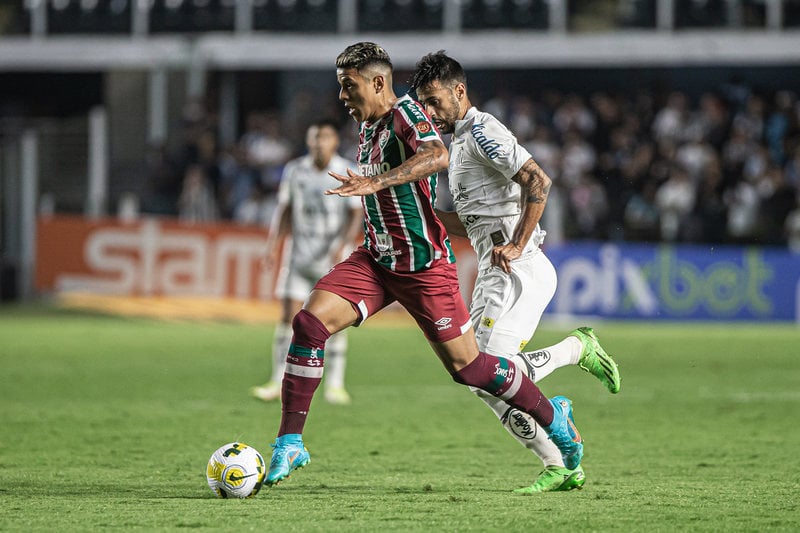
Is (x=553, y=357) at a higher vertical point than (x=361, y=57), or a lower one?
lower

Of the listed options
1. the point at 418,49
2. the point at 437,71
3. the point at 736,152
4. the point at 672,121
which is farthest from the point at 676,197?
the point at 437,71

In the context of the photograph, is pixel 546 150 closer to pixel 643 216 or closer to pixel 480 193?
pixel 643 216

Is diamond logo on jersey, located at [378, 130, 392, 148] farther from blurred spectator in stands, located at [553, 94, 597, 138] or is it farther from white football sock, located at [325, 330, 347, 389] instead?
blurred spectator in stands, located at [553, 94, 597, 138]

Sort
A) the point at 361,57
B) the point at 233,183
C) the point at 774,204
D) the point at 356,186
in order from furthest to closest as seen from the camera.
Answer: the point at 233,183 → the point at 774,204 → the point at 361,57 → the point at 356,186

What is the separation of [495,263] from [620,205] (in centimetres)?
1388

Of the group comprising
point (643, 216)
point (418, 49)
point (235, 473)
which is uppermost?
point (418, 49)

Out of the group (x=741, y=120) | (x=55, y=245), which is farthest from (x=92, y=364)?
(x=741, y=120)

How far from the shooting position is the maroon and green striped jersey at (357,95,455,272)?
6.31 m

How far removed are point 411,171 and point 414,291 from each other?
674 mm

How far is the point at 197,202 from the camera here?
21.3 m

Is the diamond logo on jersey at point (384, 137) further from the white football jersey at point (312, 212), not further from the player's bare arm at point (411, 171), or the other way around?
the white football jersey at point (312, 212)

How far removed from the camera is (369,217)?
647 centimetres

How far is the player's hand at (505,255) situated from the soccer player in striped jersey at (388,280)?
244 mm

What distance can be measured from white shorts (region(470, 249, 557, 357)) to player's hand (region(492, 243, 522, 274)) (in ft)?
0.94
